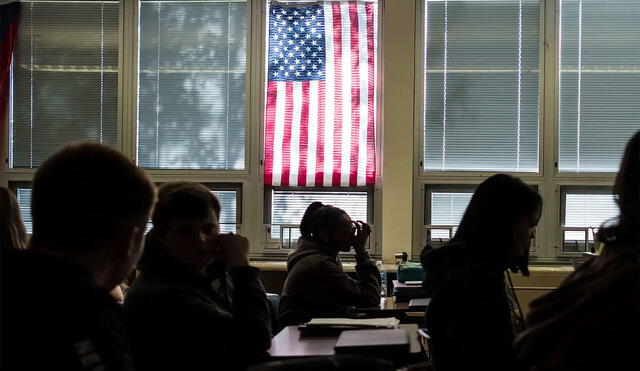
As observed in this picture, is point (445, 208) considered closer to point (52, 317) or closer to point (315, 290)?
point (315, 290)

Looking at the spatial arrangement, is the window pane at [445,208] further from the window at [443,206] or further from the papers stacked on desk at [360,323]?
the papers stacked on desk at [360,323]

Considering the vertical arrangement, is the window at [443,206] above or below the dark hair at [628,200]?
below

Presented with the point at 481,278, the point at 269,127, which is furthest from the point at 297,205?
the point at 481,278

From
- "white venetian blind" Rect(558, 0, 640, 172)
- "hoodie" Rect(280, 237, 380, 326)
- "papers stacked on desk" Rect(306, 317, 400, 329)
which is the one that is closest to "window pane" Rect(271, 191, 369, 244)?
"white venetian blind" Rect(558, 0, 640, 172)

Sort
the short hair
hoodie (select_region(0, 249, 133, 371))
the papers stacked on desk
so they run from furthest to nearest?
1. the papers stacked on desk
2. the short hair
3. hoodie (select_region(0, 249, 133, 371))

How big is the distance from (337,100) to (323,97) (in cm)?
11

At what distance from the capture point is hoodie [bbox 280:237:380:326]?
3578 mm

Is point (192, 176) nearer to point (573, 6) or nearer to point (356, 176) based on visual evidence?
point (356, 176)

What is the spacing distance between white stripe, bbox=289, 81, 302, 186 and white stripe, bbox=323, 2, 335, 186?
216mm

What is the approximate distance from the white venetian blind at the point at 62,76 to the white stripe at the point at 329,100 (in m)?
1.72

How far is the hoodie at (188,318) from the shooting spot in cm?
208

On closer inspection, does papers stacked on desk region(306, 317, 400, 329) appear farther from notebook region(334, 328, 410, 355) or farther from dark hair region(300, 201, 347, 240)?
dark hair region(300, 201, 347, 240)

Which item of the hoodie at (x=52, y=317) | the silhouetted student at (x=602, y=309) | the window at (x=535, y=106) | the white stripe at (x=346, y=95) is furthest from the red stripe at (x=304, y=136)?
the hoodie at (x=52, y=317)

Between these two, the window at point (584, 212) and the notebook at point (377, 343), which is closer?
the notebook at point (377, 343)
